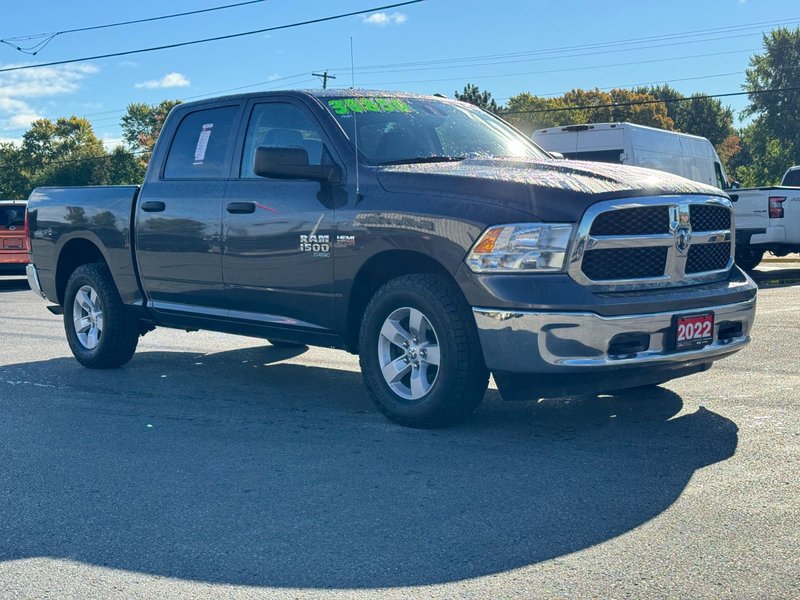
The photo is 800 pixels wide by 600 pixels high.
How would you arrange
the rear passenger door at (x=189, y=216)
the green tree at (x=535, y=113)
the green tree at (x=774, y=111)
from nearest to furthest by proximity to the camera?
the rear passenger door at (x=189, y=216) < the green tree at (x=774, y=111) < the green tree at (x=535, y=113)

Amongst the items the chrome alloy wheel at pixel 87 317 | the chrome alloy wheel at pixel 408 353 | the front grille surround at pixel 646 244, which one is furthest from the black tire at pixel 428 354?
the chrome alloy wheel at pixel 87 317

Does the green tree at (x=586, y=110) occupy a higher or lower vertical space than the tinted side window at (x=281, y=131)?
higher

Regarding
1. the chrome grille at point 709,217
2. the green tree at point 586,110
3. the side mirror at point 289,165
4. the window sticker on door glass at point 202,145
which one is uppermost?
the green tree at point 586,110

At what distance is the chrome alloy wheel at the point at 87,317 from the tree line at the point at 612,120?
3434cm

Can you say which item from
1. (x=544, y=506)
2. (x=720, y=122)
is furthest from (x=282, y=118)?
(x=720, y=122)

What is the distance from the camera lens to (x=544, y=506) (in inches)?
166

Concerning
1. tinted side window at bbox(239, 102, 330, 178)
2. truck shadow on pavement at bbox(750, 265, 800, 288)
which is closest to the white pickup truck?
truck shadow on pavement at bbox(750, 265, 800, 288)

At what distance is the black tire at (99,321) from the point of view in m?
8.03

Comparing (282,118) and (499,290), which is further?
(282,118)

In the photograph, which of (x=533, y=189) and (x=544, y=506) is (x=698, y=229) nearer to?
(x=533, y=189)

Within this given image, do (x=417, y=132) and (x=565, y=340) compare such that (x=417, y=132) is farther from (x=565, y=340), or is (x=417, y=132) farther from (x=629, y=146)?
(x=629, y=146)

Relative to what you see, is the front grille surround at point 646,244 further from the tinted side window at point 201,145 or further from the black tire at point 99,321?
the black tire at point 99,321

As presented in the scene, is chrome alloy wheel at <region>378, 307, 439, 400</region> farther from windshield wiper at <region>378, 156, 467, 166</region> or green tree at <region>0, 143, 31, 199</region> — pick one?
green tree at <region>0, 143, 31, 199</region>

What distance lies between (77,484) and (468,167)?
8.98ft
